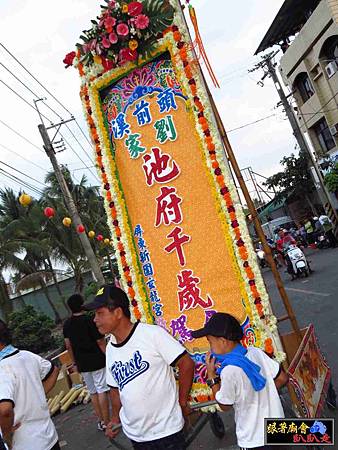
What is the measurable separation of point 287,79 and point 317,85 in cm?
314

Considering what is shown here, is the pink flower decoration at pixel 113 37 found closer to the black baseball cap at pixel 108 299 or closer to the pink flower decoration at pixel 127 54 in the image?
the pink flower decoration at pixel 127 54

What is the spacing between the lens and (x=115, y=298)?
2.84 metres

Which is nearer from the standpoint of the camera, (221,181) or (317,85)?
(221,181)

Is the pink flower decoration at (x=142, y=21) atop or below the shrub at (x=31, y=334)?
atop

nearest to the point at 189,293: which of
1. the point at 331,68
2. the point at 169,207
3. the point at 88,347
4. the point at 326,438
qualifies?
the point at 169,207

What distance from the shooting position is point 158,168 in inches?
160

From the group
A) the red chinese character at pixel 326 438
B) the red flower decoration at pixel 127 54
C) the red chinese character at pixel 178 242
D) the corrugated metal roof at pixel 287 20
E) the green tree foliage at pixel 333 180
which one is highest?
the corrugated metal roof at pixel 287 20

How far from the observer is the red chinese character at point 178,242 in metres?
3.98

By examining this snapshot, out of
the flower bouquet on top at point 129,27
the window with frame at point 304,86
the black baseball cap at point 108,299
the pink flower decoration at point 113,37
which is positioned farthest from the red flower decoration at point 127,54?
the window with frame at point 304,86

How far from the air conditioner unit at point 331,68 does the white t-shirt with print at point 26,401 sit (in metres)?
18.5

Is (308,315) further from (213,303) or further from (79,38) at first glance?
(79,38)

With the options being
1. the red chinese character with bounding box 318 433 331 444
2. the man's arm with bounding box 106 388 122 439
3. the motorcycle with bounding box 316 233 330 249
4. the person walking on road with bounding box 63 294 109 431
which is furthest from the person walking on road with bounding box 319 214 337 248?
the red chinese character with bounding box 318 433 331 444

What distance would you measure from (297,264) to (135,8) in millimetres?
9505

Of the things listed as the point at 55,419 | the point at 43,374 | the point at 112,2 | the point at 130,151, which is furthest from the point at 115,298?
the point at 55,419
